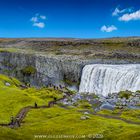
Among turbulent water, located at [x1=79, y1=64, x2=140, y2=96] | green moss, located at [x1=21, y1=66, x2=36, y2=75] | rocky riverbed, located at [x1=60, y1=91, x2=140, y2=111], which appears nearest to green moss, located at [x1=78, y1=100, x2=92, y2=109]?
rocky riverbed, located at [x1=60, y1=91, x2=140, y2=111]

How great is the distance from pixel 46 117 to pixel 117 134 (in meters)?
19.9

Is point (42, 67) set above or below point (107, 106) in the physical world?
below

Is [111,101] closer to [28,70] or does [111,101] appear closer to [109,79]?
[109,79]

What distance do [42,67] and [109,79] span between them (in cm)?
3646

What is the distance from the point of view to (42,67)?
138625 millimetres

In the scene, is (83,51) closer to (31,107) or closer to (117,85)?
(117,85)

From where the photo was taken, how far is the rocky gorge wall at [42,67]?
135000 millimetres

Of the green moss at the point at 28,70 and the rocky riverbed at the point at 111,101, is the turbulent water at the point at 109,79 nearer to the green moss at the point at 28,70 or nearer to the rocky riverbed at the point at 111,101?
the rocky riverbed at the point at 111,101

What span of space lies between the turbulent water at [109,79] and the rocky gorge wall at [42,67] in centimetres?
800

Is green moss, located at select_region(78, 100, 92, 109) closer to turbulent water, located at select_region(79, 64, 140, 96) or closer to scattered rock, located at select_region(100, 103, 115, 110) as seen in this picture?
scattered rock, located at select_region(100, 103, 115, 110)

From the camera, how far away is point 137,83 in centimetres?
9344

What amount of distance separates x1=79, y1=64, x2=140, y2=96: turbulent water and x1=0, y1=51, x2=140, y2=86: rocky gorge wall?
7996 mm

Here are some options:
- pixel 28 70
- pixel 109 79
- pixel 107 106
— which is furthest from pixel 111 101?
pixel 28 70

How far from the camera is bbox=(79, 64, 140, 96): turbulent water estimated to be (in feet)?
319
